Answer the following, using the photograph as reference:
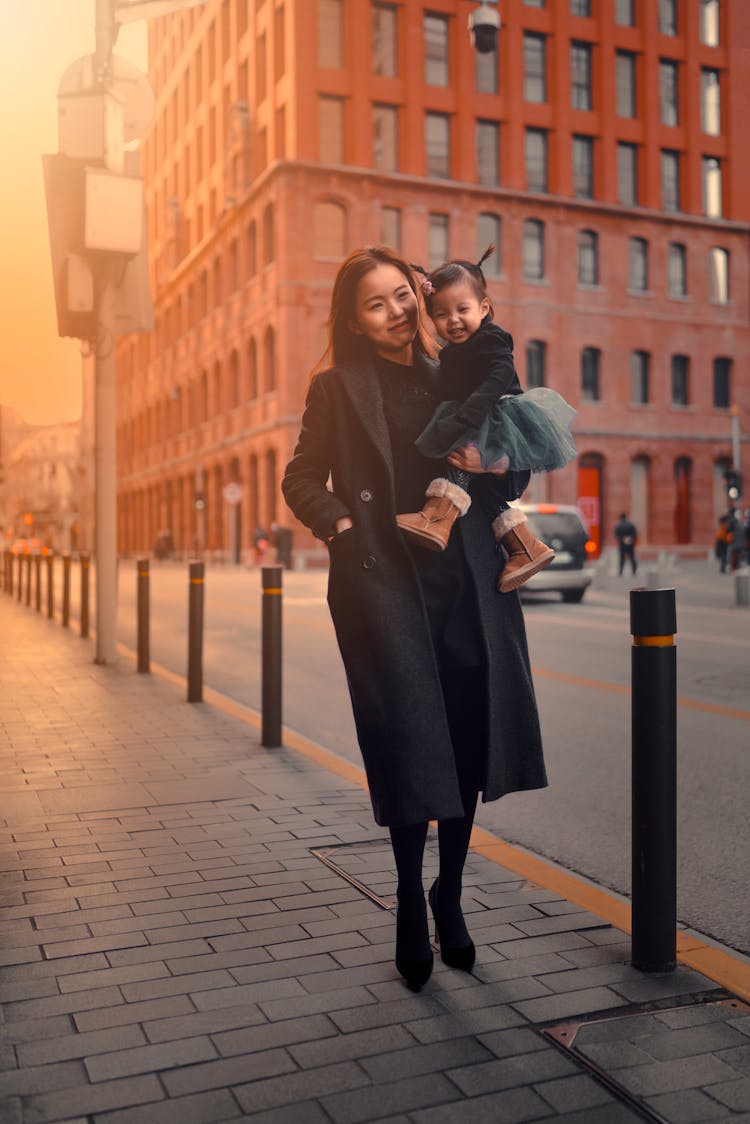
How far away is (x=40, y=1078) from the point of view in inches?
107

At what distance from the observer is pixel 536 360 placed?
4669 centimetres

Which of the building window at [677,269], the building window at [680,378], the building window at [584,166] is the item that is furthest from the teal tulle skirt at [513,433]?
the building window at [677,269]

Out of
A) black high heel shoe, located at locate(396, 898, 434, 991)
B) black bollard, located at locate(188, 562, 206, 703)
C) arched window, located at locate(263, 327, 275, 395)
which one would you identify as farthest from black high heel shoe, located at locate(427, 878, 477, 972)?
arched window, located at locate(263, 327, 275, 395)

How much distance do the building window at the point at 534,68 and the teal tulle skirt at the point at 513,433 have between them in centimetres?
4661

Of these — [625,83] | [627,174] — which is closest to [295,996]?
[627,174]

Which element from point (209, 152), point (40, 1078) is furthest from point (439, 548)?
point (209, 152)

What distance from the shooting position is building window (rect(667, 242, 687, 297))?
49.3 m

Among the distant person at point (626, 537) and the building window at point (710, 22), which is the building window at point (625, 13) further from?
the distant person at point (626, 537)

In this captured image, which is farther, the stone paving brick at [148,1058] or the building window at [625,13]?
the building window at [625,13]

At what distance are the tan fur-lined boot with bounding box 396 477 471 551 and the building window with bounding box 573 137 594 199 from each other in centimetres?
4697

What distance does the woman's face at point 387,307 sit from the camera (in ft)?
11.1

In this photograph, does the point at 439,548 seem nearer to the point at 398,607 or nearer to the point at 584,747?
the point at 398,607

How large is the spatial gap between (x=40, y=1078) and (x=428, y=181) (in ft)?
144

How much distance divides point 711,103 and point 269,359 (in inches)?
818
